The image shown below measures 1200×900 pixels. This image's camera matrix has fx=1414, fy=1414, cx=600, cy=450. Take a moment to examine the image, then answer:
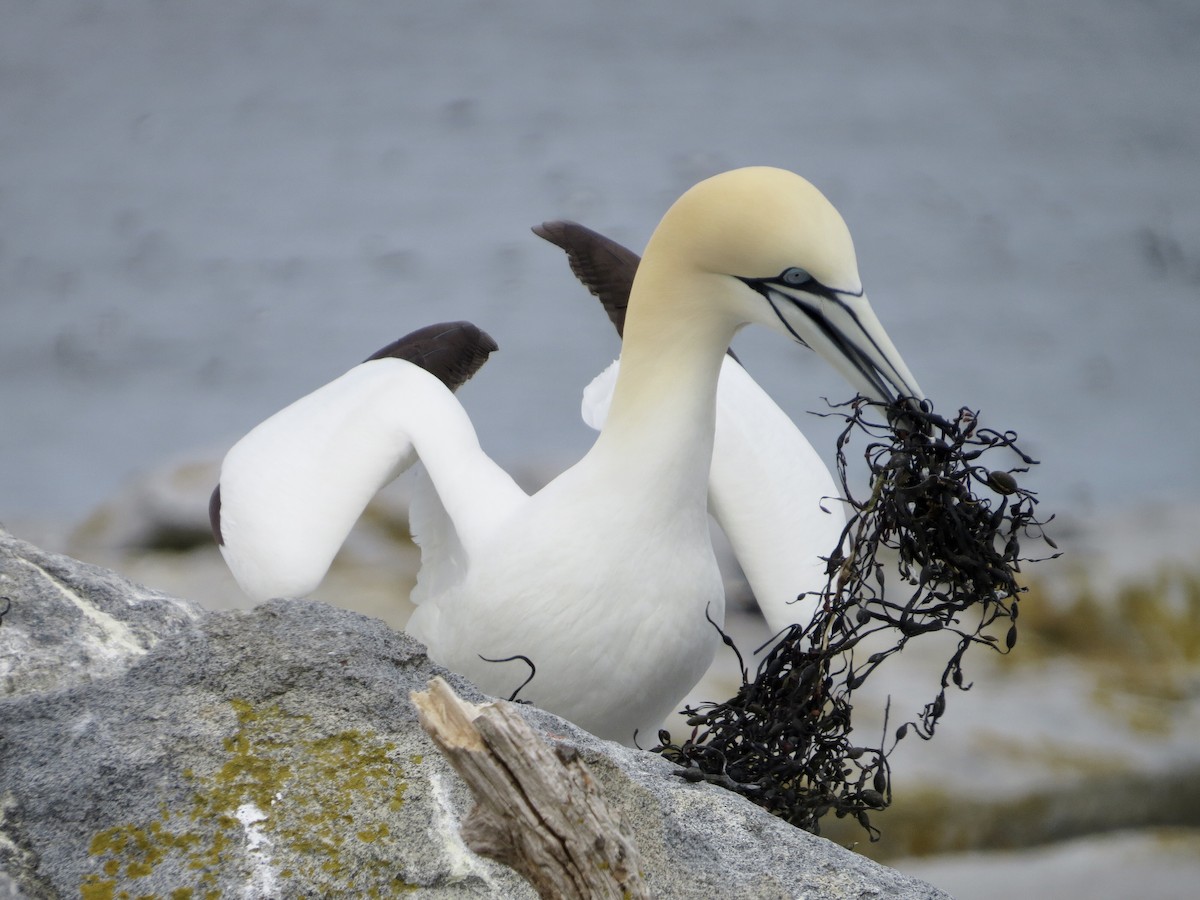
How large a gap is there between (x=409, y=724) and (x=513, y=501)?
888 mm

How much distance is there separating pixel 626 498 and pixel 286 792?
854mm

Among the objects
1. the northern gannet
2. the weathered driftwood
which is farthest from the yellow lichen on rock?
the northern gannet

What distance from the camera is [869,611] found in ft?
5.29

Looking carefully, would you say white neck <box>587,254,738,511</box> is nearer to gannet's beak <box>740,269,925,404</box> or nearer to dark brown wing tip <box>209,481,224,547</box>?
gannet's beak <box>740,269,925,404</box>

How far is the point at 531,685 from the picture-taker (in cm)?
205

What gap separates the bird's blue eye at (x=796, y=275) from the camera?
74.4 inches

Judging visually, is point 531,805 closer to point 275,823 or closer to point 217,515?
point 275,823

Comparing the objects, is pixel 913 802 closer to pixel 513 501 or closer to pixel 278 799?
pixel 513 501

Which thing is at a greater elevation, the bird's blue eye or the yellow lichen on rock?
the bird's blue eye

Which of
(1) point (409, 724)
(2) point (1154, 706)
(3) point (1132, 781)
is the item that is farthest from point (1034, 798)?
(1) point (409, 724)

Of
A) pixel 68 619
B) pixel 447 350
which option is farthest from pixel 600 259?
pixel 68 619

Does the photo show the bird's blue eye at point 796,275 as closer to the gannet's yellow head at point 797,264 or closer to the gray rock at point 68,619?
the gannet's yellow head at point 797,264

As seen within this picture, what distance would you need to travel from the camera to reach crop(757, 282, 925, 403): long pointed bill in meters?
1.88

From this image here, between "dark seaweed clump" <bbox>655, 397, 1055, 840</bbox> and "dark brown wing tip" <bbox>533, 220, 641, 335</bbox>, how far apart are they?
104 cm
